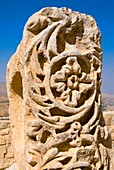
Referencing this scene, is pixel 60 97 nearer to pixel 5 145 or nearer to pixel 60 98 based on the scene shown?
pixel 60 98

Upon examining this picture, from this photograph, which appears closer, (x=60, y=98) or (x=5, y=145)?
(x=60, y=98)

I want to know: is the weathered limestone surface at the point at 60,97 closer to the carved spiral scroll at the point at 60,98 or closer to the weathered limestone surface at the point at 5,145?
the carved spiral scroll at the point at 60,98

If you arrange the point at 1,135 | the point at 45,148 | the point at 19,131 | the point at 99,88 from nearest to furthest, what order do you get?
the point at 45,148 → the point at 99,88 → the point at 19,131 → the point at 1,135

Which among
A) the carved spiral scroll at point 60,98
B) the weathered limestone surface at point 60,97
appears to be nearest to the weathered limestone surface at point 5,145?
the weathered limestone surface at point 60,97

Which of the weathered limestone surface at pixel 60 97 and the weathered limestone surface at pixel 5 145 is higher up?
the weathered limestone surface at pixel 60 97

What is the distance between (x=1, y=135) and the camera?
197 inches

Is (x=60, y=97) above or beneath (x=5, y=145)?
above

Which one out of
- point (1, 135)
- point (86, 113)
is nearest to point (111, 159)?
point (86, 113)

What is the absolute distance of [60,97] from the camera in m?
2.71

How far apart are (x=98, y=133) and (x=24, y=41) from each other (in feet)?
3.27

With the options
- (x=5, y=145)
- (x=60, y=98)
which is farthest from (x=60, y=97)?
(x=5, y=145)

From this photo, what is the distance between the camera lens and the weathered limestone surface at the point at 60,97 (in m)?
2.64

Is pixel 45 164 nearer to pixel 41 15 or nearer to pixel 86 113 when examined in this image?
pixel 86 113

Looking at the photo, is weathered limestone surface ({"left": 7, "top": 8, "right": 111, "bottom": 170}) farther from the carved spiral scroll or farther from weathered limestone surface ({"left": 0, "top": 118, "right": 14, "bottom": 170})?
weathered limestone surface ({"left": 0, "top": 118, "right": 14, "bottom": 170})
